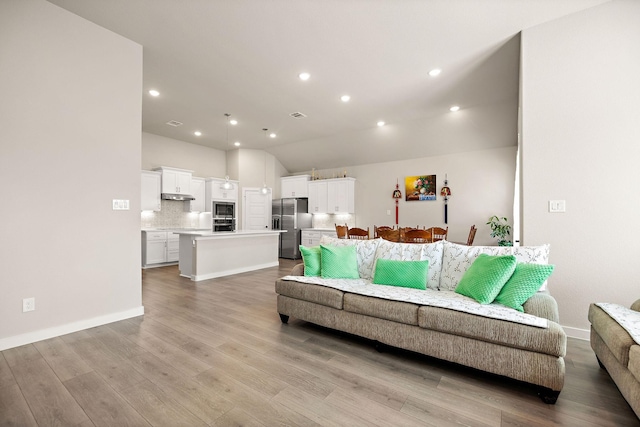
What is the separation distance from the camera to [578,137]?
2.78 meters

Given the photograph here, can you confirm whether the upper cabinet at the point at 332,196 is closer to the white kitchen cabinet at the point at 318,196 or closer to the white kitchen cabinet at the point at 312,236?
the white kitchen cabinet at the point at 318,196

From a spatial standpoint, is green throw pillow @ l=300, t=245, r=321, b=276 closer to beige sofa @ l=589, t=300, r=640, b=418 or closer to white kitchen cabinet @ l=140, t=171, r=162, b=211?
beige sofa @ l=589, t=300, r=640, b=418

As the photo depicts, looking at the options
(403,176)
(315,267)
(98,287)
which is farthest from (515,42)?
(98,287)

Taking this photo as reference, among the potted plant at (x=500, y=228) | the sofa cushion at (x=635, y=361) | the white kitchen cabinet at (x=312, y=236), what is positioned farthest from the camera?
the white kitchen cabinet at (x=312, y=236)

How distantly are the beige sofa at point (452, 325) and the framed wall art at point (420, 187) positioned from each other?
3954mm

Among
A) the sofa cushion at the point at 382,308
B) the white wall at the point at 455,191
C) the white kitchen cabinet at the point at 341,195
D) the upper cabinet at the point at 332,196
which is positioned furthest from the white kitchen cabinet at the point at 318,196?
the sofa cushion at the point at 382,308

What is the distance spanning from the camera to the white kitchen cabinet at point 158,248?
617cm

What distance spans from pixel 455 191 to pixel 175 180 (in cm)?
646

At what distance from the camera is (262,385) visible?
6.34 feet

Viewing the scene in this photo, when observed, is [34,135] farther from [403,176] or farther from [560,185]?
[403,176]

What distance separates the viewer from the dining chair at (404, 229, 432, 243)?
4.28 metres

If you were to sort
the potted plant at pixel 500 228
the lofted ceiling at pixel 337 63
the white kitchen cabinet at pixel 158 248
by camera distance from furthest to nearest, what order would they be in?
the white kitchen cabinet at pixel 158 248, the potted plant at pixel 500 228, the lofted ceiling at pixel 337 63

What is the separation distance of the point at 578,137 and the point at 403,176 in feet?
13.9

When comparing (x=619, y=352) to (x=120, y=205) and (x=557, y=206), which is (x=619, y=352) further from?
(x=120, y=205)
